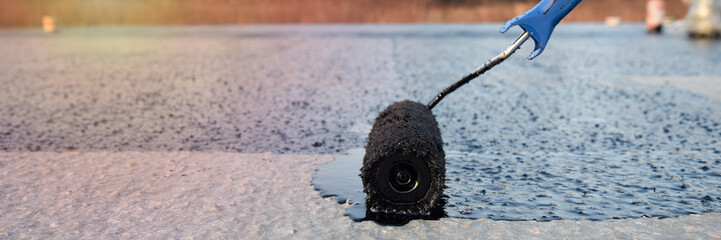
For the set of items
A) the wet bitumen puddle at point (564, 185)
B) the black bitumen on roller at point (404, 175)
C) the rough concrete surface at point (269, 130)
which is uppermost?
the black bitumen on roller at point (404, 175)

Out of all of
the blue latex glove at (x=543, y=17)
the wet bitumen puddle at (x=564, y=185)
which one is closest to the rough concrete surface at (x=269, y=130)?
the wet bitumen puddle at (x=564, y=185)

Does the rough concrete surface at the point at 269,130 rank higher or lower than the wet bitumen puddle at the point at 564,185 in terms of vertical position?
lower

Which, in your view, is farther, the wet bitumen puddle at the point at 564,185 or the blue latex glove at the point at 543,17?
the blue latex glove at the point at 543,17

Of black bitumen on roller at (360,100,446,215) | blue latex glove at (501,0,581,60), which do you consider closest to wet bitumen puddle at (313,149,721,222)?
black bitumen on roller at (360,100,446,215)

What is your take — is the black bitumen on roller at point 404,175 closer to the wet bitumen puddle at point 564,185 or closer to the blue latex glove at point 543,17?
the wet bitumen puddle at point 564,185

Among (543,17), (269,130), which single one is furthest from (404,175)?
(269,130)

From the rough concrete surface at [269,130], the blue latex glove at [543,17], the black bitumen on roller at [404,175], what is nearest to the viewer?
the rough concrete surface at [269,130]

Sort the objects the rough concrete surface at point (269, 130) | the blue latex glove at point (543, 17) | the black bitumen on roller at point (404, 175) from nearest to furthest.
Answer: the rough concrete surface at point (269, 130) → the black bitumen on roller at point (404, 175) → the blue latex glove at point (543, 17)

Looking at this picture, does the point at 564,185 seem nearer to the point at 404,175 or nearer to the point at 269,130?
Result: the point at 404,175

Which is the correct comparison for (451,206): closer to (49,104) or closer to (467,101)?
(467,101)
